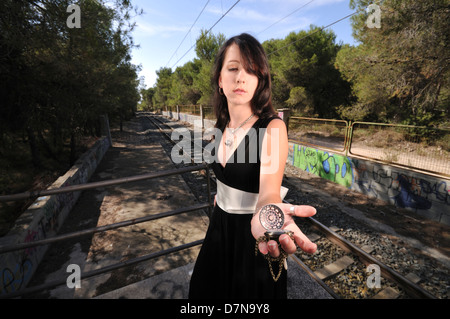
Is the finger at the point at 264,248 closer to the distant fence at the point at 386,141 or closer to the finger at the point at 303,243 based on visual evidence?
the finger at the point at 303,243

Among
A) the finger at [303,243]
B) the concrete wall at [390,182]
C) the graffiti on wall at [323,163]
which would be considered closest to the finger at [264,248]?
the finger at [303,243]

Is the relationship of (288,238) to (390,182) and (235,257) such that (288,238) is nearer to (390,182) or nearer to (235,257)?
(235,257)

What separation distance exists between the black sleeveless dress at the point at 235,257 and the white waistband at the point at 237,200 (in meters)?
0.03

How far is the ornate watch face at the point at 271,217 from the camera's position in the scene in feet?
2.69

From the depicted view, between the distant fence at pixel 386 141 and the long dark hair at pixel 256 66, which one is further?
the distant fence at pixel 386 141

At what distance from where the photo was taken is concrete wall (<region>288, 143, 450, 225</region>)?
17.3 feet

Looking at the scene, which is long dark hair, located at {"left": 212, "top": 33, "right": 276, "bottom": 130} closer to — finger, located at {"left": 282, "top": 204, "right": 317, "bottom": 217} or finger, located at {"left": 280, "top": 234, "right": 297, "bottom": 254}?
finger, located at {"left": 282, "top": 204, "right": 317, "bottom": 217}

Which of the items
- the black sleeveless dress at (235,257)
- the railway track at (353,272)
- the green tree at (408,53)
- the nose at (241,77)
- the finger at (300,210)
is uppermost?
the green tree at (408,53)

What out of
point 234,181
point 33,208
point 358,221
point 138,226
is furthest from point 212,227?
point 358,221

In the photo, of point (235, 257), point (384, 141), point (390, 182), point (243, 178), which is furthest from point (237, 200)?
point (384, 141)

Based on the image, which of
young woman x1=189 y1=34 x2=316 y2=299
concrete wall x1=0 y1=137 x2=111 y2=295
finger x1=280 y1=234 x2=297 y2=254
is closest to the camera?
finger x1=280 y1=234 x2=297 y2=254

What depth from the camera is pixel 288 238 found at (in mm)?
740

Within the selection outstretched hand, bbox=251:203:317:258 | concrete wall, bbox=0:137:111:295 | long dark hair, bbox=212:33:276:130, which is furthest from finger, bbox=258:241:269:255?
concrete wall, bbox=0:137:111:295

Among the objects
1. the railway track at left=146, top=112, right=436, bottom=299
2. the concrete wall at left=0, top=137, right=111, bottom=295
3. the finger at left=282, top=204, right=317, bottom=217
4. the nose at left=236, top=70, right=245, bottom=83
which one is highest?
the nose at left=236, top=70, right=245, bottom=83
